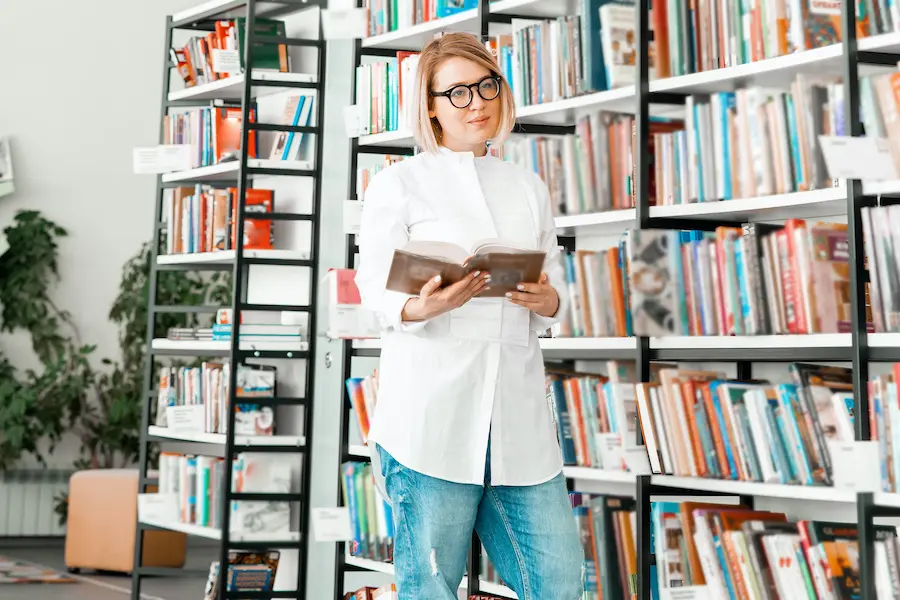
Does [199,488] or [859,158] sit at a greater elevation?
[859,158]

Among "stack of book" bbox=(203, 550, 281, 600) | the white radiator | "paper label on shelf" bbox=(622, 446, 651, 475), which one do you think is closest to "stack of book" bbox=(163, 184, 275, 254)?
"stack of book" bbox=(203, 550, 281, 600)

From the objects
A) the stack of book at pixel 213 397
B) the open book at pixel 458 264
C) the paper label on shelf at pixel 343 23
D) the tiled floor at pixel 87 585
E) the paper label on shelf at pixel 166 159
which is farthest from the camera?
the tiled floor at pixel 87 585

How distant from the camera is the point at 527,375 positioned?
6.01ft

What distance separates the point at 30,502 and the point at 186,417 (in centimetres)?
293

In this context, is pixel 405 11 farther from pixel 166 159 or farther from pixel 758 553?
pixel 758 553

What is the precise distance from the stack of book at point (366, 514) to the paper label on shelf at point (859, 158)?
6.05 ft

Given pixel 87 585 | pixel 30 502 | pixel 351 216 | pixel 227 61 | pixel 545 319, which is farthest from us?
pixel 30 502

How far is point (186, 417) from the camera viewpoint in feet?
14.1

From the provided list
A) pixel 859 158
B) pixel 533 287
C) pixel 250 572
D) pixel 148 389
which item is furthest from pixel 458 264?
pixel 148 389

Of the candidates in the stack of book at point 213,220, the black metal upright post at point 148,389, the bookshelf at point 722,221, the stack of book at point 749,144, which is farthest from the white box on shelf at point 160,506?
the stack of book at point 749,144

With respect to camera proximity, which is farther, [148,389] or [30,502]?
[30,502]

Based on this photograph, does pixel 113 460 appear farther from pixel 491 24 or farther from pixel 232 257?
pixel 491 24

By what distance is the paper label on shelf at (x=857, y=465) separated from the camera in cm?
216

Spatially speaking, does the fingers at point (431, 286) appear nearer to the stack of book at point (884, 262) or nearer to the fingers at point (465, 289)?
the fingers at point (465, 289)
